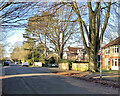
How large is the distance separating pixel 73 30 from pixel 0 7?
1040 inches

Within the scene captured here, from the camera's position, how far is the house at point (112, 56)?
38.2 m

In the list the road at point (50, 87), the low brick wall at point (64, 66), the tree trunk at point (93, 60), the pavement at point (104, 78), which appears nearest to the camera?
the road at point (50, 87)

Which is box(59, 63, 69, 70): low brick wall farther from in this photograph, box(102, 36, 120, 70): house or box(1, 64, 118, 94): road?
box(1, 64, 118, 94): road

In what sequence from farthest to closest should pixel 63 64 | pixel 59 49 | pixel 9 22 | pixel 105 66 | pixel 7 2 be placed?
pixel 105 66, pixel 59 49, pixel 63 64, pixel 9 22, pixel 7 2

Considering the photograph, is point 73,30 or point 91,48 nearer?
point 91,48

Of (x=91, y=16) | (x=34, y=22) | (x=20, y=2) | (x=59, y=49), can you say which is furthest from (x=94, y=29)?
(x=59, y=49)

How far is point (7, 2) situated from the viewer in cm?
901

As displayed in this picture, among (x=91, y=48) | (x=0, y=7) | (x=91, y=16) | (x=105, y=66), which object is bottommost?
(x=105, y=66)

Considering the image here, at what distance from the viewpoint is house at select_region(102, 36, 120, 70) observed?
38156mm

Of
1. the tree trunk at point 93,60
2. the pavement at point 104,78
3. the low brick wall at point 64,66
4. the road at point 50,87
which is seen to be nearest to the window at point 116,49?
the low brick wall at point 64,66

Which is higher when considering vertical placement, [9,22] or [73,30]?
[73,30]

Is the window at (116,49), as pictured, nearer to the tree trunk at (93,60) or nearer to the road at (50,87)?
the tree trunk at (93,60)

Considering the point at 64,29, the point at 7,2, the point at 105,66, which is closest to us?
the point at 7,2

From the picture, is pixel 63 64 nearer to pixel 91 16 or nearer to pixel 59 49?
pixel 59 49
